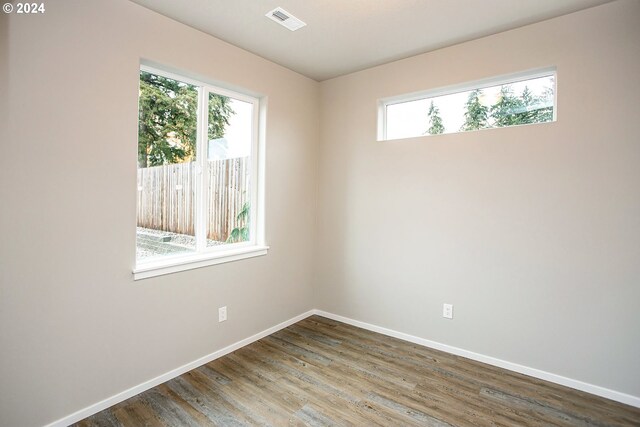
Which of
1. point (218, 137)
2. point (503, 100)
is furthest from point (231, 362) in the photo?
point (503, 100)

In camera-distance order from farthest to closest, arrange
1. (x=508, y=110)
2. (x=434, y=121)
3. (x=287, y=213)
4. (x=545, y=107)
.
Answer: (x=287, y=213) → (x=434, y=121) → (x=508, y=110) → (x=545, y=107)

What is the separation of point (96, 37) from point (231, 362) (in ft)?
8.13

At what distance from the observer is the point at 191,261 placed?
8.31 ft

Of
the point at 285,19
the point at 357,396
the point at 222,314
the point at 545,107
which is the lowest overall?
the point at 357,396

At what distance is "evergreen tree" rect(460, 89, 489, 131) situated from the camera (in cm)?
276

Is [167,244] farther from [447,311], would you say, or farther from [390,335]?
[447,311]

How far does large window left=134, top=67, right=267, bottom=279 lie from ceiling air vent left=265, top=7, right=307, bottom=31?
80 cm

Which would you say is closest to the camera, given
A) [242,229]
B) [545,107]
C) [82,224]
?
[82,224]

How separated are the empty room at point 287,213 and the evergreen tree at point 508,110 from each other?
0.02m

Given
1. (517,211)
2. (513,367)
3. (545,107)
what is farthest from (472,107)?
(513,367)

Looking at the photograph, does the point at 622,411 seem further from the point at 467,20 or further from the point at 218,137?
the point at 218,137

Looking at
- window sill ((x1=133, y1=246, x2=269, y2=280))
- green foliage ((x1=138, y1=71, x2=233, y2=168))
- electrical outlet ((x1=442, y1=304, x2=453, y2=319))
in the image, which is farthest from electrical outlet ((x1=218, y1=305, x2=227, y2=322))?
electrical outlet ((x1=442, y1=304, x2=453, y2=319))

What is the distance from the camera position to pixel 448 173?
2.85 meters

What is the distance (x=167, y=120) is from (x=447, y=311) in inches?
111
